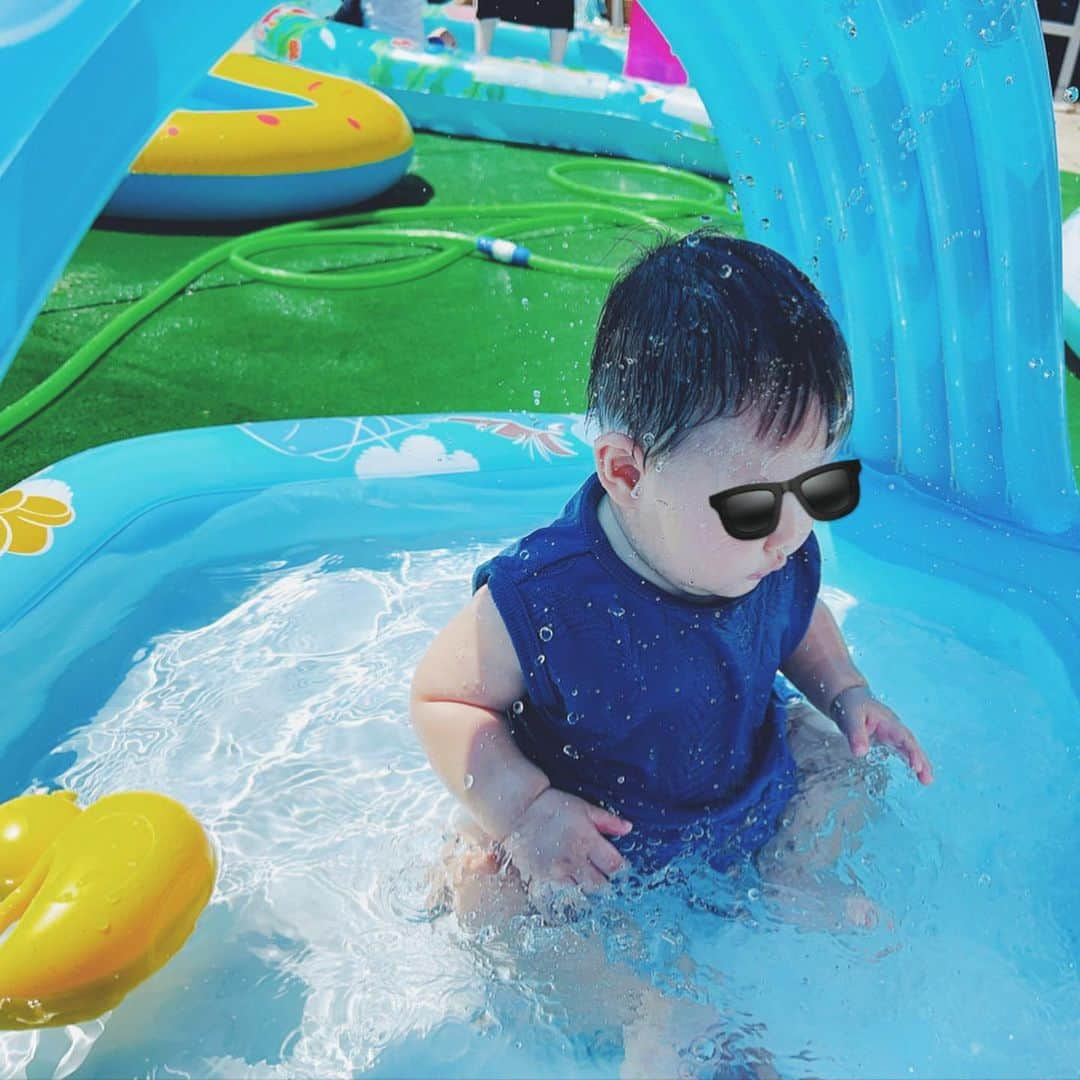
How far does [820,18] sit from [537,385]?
1.52m

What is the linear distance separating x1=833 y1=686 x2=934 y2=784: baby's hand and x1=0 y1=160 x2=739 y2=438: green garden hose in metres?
2.43

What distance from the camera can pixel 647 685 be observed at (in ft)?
5.08

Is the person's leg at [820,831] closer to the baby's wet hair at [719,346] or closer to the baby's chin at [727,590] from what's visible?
the baby's chin at [727,590]

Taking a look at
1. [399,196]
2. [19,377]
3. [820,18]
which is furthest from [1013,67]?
[399,196]

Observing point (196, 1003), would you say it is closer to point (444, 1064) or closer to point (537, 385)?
point (444, 1064)

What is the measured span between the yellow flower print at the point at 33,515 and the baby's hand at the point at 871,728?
1428 millimetres

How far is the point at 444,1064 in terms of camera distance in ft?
5.19

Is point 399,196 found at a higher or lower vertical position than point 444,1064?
lower

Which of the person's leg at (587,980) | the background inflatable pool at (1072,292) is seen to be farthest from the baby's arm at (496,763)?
the background inflatable pool at (1072,292)

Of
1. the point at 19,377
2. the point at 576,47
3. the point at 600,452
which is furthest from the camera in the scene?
the point at 576,47

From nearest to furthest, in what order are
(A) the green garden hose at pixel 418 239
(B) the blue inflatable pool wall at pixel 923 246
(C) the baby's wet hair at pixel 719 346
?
(C) the baby's wet hair at pixel 719 346
(B) the blue inflatable pool wall at pixel 923 246
(A) the green garden hose at pixel 418 239

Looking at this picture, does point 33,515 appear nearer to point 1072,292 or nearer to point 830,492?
point 830,492

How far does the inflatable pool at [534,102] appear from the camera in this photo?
6359mm

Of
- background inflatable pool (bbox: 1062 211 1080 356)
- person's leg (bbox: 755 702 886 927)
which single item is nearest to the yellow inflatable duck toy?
person's leg (bbox: 755 702 886 927)
